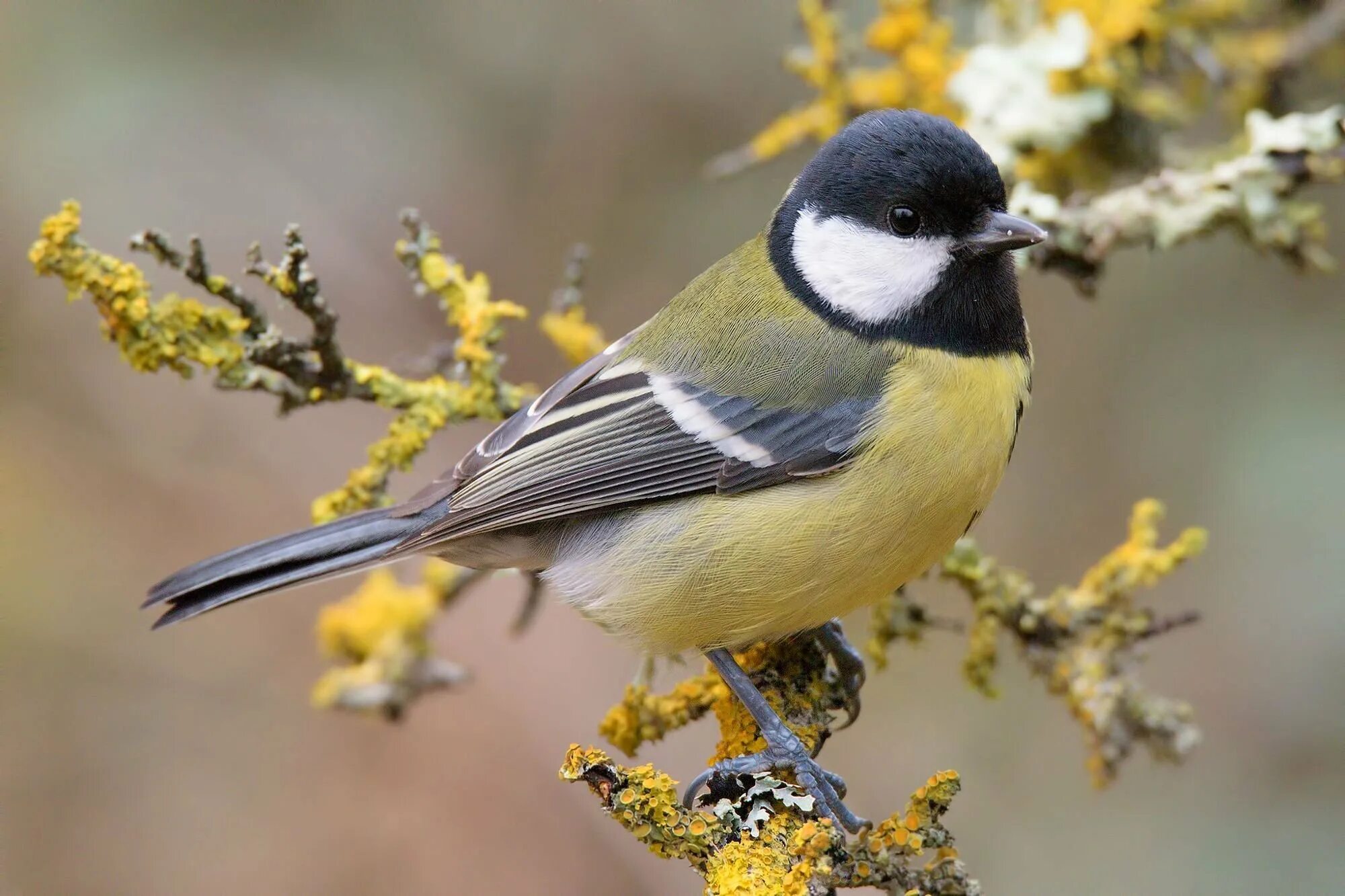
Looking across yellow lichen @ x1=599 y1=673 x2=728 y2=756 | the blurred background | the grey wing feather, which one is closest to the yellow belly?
yellow lichen @ x1=599 y1=673 x2=728 y2=756

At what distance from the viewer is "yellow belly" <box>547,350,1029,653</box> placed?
6.91 feet

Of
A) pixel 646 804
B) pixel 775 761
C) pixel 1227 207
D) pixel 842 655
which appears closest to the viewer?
pixel 646 804

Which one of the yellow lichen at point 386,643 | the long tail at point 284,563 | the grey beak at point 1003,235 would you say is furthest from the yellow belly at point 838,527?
the yellow lichen at point 386,643

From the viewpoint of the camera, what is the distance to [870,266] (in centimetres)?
227

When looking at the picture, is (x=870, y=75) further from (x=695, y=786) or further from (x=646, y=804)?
Answer: (x=646, y=804)

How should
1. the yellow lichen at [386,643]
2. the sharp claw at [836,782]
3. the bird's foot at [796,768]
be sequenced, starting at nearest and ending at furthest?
the bird's foot at [796,768] → the sharp claw at [836,782] → the yellow lichen at [386,643]

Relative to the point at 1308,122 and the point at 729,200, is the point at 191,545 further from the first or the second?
the point at 1308,122

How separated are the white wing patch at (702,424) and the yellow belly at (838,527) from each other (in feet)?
0.23

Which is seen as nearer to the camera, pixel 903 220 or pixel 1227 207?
pixel 903 220

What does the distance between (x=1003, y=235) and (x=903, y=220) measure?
0.60 ft

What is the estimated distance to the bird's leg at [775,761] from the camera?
2.07 meters

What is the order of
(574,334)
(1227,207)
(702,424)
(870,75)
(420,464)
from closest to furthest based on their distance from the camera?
1. (702,424)
2. (1227,207)
3. (574,334)
4. (870,75)
5. (420,464)

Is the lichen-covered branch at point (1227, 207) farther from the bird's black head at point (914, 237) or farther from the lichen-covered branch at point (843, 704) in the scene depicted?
the lichen-covered branch at point (843, 704)

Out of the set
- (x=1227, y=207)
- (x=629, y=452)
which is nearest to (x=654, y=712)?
(x=629, y=452)
